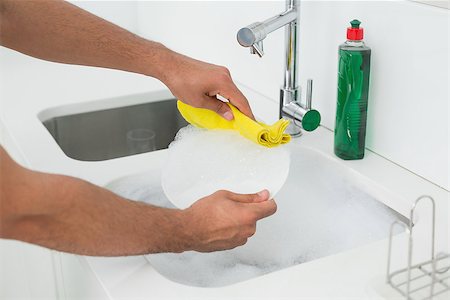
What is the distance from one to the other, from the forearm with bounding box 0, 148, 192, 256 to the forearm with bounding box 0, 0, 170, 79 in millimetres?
451

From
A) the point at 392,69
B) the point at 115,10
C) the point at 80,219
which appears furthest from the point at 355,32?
the point at 115,10

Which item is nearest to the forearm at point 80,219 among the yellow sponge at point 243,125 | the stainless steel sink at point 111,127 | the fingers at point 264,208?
the fingers at point 264,208

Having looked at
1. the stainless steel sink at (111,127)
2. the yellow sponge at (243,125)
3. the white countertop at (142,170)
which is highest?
the yellow sponge at (243,125)

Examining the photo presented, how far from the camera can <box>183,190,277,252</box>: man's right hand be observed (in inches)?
40.8

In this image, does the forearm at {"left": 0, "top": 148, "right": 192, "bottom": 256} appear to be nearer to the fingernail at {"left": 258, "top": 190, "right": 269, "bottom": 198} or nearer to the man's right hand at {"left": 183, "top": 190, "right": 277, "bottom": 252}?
the man's right hand at {"left": 183, "top": 190, "right": 277, "bottom": 252}

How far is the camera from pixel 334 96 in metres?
1.48

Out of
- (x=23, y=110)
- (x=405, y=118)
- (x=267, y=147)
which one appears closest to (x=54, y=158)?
(x=23, y=110)

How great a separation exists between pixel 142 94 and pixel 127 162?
1.47 ft

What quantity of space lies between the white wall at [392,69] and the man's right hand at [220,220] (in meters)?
0.35

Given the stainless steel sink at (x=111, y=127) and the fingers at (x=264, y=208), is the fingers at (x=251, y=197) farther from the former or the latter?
the stainless steel sink at (x=111, y=127)

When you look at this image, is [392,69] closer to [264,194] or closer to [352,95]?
[352,95]

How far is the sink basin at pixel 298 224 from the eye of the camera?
4.01ft

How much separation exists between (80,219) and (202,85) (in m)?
0.47

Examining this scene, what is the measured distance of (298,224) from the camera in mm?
1338
